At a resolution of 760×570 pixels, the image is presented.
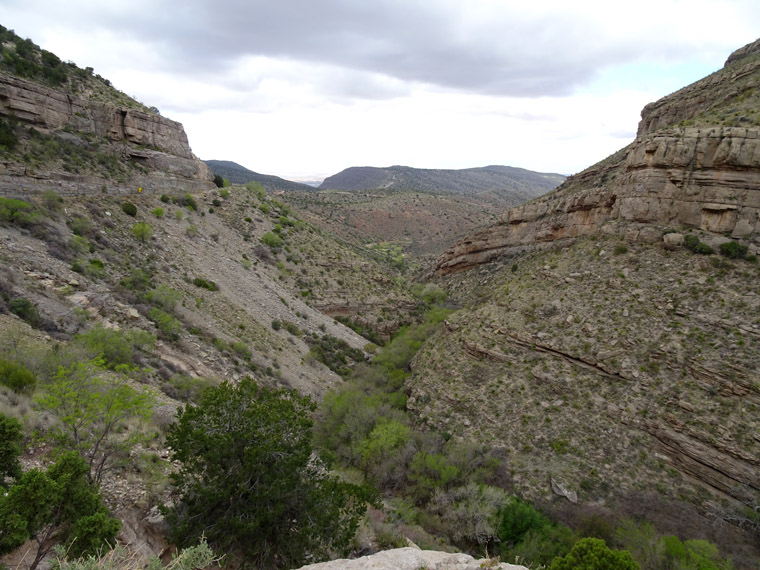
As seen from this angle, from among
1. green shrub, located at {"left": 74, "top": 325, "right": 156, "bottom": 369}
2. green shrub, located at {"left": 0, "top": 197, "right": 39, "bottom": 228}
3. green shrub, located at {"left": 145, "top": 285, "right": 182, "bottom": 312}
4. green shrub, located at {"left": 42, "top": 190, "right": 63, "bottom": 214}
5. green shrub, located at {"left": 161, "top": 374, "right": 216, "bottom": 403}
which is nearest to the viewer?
green shrub, located at {"left": 74, "top": 325, "right": 156, "bottom": 369}

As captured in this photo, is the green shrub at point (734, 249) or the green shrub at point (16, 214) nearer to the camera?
the green shrub at point (734, 249)

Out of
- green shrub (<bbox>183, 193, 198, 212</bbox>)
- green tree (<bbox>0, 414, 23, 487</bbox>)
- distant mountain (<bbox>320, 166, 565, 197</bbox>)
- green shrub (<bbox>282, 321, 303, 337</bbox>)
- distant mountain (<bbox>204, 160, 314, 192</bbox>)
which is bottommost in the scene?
green shrub (<bbox>282, 321, 303, 337</bbox>)

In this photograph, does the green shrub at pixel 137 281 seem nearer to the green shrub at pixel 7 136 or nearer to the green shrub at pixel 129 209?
the green shrub at pixel 129 209

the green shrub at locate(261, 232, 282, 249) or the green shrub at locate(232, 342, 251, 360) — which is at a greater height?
the green shrub at locate(261, 232, 282, 249)

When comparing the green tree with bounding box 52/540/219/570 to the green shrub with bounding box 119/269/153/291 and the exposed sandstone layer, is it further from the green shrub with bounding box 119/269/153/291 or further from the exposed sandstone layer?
the exposed sandstone layer


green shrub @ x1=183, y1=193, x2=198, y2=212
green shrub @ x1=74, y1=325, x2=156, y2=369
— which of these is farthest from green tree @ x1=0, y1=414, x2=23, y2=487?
green shrub @ x1=183, y1=193, x2=198, y2=212

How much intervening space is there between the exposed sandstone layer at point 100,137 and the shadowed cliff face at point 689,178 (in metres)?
31.5

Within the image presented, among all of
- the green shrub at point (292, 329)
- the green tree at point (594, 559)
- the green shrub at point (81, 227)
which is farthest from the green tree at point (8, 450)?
the green shrub at point (292, 329)

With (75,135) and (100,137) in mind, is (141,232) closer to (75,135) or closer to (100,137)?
(75,135)

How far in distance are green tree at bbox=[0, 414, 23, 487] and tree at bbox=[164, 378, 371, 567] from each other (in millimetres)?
2559

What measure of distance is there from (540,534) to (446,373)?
10.4 m

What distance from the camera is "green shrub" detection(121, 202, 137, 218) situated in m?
28.2

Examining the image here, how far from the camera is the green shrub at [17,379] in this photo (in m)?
11.0

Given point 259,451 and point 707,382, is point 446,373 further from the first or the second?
point 259,451
